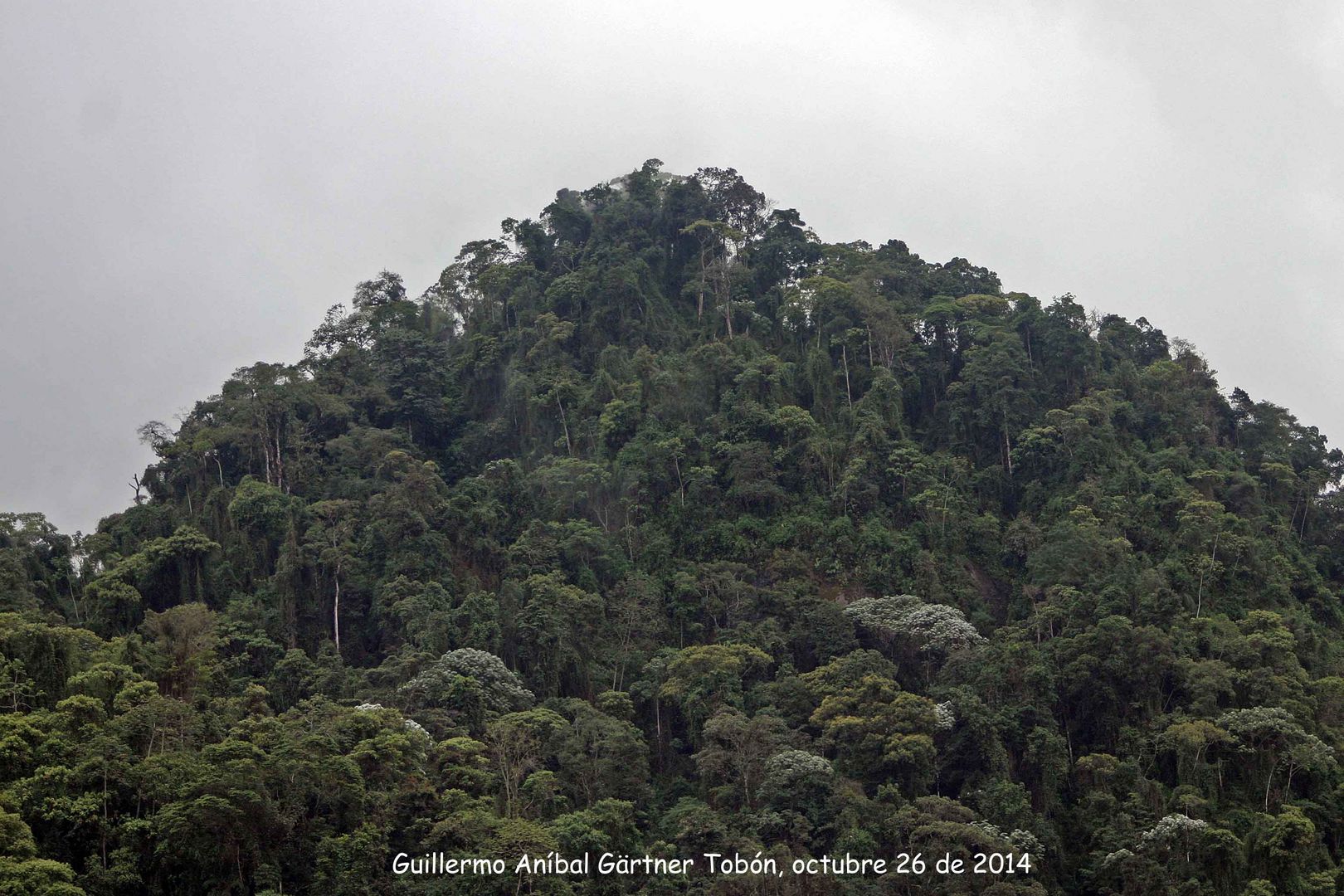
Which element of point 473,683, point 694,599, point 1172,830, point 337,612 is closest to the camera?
point 1172,830

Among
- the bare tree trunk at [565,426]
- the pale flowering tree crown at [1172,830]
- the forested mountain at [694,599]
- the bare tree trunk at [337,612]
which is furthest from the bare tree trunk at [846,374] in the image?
the pale flowering tree crown at [1172,830]

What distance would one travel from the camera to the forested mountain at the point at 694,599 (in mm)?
28875

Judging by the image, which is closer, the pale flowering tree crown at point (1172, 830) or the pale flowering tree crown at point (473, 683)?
the pale flowering tree crown at point (1172, 830)

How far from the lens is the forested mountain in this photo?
1137 inches

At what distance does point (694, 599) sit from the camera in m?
38.4

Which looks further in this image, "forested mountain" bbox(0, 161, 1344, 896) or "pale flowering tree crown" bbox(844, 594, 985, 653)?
"pale flowering tree crown" bbox(844, 594, 985, 653)

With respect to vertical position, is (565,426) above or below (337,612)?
above

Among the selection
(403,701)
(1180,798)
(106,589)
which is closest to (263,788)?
(403,701)

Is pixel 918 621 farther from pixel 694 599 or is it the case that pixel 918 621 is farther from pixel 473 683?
pixel 473 683

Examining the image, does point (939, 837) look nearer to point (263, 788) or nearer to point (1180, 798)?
point (1180, 798)

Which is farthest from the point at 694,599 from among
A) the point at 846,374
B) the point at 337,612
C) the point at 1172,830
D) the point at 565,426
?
the point at 1172,830

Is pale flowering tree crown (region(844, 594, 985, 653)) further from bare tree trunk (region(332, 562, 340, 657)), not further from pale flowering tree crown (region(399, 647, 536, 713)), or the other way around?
bare tree trunk (region(332, 562, 340, 657))

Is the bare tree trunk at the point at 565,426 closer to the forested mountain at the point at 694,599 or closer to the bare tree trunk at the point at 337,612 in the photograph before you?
the forested mountain at the point at 694,599

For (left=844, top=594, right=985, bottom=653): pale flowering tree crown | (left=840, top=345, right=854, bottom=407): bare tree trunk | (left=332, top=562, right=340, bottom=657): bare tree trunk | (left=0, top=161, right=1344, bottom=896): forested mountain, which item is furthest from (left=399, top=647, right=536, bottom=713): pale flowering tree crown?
(left=840, top=345, right=854, bottom=407): bare tree trunk
